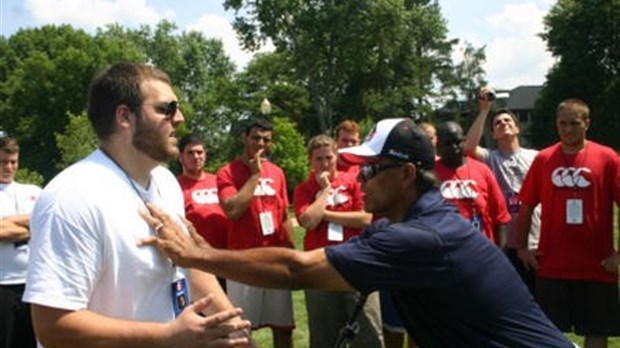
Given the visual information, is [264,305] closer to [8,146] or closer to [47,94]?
[8,146]

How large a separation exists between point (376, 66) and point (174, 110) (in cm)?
5040

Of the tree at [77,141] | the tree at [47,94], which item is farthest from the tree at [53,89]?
the tree at [77,141]

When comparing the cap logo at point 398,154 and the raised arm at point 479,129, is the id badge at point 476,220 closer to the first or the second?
the raised arm at point 479,129

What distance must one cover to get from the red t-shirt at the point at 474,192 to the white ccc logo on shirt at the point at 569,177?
55cm

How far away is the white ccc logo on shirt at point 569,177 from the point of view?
655 centimetres

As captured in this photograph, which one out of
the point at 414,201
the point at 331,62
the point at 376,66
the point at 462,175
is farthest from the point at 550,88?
the point at 414,201

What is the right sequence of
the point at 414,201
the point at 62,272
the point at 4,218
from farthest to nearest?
the point at 4,218 → the point at 414,201 → the point at 62,272

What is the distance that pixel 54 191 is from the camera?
8.63 feet

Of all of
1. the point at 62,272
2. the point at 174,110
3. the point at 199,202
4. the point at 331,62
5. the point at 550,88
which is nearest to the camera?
the point at 62,272

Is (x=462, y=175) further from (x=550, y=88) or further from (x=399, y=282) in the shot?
(x=550, y=88)

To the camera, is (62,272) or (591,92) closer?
(62,272)

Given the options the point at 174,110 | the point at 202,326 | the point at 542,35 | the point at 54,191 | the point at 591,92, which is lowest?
the point at 202,326

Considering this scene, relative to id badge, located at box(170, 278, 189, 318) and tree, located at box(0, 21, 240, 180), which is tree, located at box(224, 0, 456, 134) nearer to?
tree, located at box(0, 21, 240, 180)

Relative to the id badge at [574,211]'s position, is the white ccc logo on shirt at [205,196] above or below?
above
